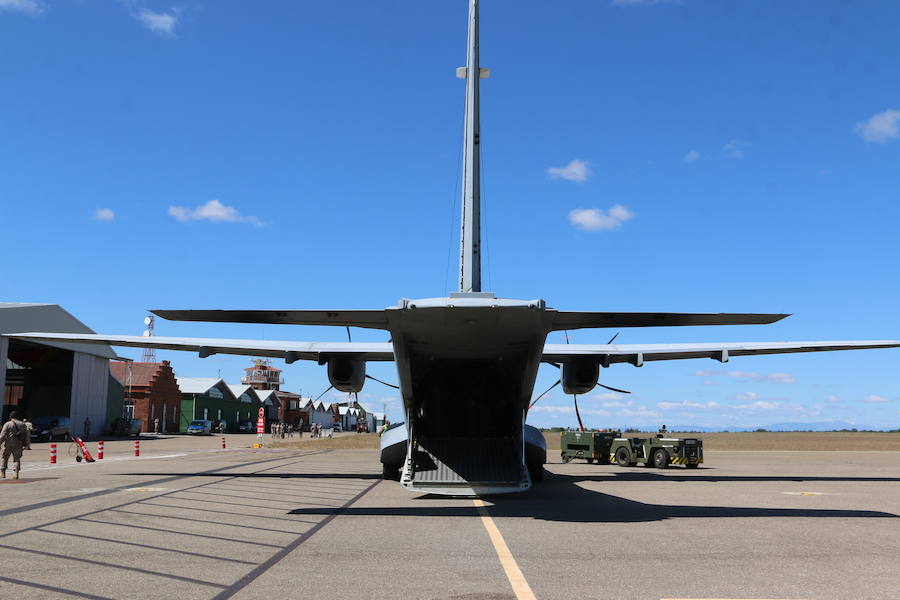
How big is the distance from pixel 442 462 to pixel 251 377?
337 ft

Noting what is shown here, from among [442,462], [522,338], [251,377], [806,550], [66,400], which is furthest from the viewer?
[251,377]

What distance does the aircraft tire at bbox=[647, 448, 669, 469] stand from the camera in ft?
84.7

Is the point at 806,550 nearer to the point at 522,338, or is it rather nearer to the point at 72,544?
the point at 522,338

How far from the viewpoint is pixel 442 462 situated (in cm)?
1340

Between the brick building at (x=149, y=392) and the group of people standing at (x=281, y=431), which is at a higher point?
the brick building at (x=149, y=392)

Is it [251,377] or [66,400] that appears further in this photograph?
[251,377]

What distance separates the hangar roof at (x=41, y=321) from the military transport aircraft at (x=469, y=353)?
26.4 metres

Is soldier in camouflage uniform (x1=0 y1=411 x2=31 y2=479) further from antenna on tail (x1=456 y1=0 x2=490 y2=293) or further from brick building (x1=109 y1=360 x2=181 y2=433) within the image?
brick building (x1=109 y1=360 x2=181 y2=433)

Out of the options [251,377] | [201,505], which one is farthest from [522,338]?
[251,377]

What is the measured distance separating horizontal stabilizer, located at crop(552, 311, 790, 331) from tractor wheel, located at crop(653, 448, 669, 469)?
55.3 feet

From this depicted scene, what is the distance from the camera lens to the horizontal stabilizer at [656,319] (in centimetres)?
984

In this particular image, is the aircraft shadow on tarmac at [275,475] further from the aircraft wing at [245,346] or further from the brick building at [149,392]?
the brick building at [149,392]

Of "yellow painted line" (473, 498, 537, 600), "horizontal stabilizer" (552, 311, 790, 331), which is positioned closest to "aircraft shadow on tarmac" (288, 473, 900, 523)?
"yellow painted line" (473, 498, 537, 600)

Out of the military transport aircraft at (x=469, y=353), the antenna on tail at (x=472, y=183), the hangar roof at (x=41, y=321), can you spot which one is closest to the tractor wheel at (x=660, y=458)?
the military transport aircraft at (x=469, y=353)
